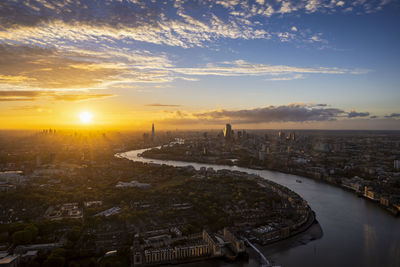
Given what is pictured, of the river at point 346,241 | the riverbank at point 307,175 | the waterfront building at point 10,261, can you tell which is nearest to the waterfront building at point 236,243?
the river at point 346,241

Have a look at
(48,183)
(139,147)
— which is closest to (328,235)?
(48,183)

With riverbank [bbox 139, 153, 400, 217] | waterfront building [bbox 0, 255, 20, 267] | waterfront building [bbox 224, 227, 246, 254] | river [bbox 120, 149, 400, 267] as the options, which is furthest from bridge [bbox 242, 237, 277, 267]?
riverbank [bbox 139, 153, 400, 217]

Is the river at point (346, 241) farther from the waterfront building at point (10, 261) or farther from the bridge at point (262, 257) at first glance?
the waterfront building at point (10, 261)

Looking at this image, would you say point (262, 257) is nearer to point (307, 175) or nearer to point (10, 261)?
point (10, 261)

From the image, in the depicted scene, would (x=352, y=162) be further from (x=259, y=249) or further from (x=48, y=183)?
(x=48, y=183)

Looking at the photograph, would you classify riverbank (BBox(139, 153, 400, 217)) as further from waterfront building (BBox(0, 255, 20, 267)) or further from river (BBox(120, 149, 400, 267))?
waterfront building (BBox(0, 255, 20, 267))

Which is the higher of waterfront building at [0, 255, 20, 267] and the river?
waterfront building at [0, 255, 20, 267]

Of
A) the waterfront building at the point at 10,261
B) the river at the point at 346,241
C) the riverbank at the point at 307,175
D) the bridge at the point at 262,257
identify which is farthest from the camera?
the riverbank at the point at 307,175

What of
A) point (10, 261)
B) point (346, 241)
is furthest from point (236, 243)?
point (10, 261)
